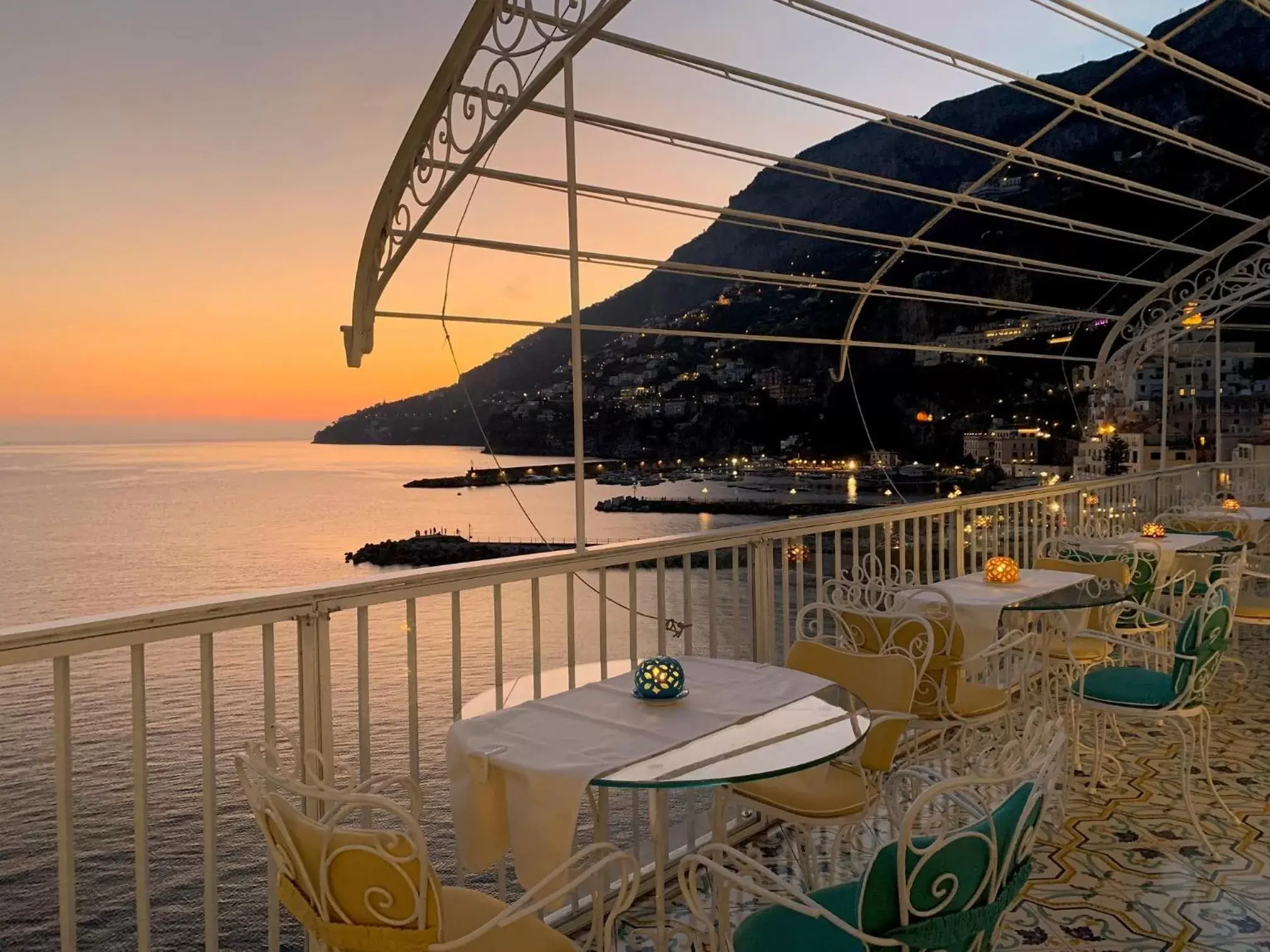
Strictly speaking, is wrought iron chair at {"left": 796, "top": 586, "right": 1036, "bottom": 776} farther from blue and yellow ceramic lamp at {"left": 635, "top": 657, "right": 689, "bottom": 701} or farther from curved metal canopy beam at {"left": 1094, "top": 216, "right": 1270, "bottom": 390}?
curved metal canopy beam at {"left": 1094, "top": 216, "right": 1270, "bottom": 390}

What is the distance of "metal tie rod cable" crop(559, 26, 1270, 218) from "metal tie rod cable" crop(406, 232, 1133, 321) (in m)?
0.85

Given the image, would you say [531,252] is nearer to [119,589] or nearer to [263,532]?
[119,589]

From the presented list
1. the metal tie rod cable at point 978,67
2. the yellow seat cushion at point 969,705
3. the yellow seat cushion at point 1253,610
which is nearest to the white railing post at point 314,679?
the yellow seat cushion at point 969,705

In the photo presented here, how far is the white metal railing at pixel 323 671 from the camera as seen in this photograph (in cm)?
194

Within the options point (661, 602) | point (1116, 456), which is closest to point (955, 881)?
point (661, 602)

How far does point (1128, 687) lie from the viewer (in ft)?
11.6

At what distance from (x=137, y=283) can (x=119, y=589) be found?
1248 cm

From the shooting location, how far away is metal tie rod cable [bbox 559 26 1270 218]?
3.40 meters

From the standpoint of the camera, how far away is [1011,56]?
5.80 meters

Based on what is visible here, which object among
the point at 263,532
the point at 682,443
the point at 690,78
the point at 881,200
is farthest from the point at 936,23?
the point at 263,532

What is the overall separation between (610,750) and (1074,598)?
102 inches

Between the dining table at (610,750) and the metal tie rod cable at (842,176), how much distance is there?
6.68ft

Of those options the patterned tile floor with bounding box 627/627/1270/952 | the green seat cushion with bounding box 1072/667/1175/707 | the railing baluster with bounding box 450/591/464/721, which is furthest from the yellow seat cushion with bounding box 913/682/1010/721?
the railing baluster with bounding box 450/591/464/721

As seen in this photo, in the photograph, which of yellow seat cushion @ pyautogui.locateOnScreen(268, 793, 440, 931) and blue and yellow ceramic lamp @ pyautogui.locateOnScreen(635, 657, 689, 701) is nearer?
yellow seat cushion @ pyautogui.locateOnScreen(268, 793, 440, 931)
